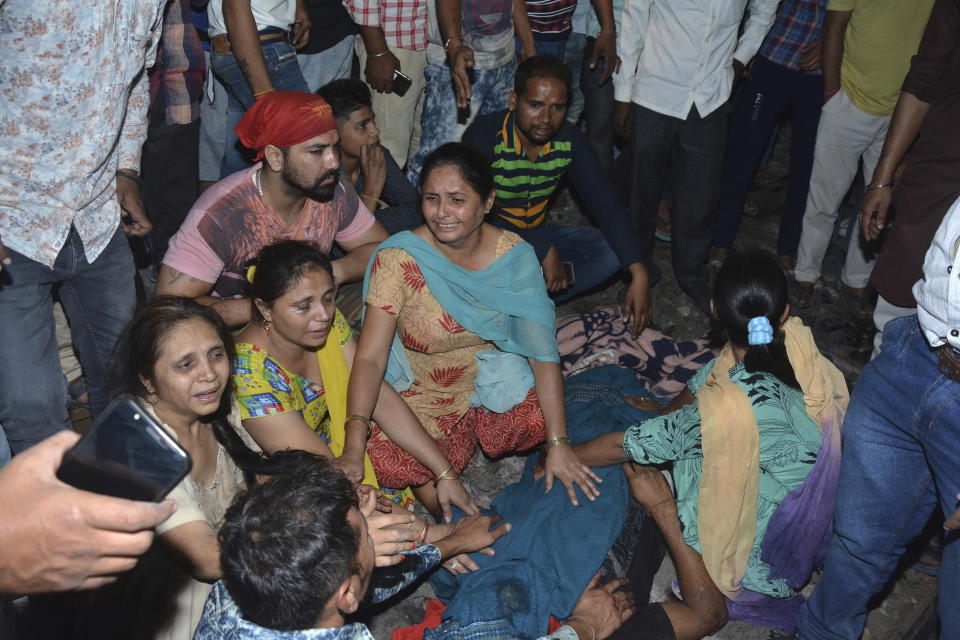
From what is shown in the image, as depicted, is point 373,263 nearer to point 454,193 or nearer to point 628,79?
point 454,193

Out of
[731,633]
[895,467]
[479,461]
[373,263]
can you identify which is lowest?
[731,633]

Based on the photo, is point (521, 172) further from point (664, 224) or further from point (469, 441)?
point (664, 224)

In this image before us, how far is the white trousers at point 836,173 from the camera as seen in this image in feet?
13.6

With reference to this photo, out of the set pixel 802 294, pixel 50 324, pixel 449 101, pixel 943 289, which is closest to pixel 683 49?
pixel 449 101

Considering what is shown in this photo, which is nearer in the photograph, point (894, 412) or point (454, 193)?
point (894, 412)

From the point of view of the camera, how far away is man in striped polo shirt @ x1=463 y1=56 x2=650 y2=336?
360 centimetres

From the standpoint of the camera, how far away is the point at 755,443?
2.44 metres

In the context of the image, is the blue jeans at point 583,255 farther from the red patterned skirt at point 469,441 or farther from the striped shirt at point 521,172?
the red patterned skirt at point 469,441

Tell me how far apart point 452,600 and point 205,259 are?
1.58m

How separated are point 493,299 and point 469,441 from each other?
0.61 meters

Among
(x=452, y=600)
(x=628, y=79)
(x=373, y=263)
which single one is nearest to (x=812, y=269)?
(x=628, y=79)

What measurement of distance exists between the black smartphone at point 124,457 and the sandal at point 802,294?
4070 mm

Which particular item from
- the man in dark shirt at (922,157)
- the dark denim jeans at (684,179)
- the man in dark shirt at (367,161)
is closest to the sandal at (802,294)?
the dark denim jeans at (684,179)

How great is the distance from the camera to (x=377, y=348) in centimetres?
295
